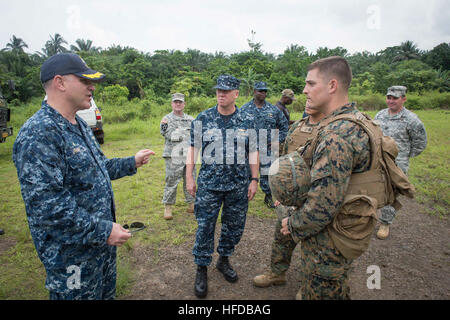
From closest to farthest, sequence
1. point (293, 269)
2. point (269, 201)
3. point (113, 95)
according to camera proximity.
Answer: point (293, 269), point (269, 201), point (113, 95)

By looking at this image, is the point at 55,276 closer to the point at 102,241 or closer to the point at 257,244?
the point at 102,241

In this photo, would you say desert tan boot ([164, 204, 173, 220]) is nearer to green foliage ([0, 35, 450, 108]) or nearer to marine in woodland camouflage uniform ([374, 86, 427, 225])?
marine in woodland camouflage uniform ([374, 86, 427, 225])

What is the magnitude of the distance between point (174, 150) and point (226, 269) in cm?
218

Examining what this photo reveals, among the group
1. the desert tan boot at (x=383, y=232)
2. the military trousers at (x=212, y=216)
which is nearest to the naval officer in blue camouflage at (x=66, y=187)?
the military trousers at (x=212, y=216)

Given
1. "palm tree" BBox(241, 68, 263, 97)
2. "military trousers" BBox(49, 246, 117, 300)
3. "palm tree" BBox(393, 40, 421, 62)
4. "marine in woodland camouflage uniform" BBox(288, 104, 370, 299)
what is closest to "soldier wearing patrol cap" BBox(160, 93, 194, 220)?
"military trousers" BBox(49, 246, 117, 300)

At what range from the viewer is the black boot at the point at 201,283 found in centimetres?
263

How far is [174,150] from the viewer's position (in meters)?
4.37

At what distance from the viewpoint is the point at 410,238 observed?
384 centimetres

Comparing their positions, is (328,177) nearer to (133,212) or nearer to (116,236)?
(116,236)

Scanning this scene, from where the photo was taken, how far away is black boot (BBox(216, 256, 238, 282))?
2869 mm

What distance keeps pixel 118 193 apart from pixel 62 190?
3.92m

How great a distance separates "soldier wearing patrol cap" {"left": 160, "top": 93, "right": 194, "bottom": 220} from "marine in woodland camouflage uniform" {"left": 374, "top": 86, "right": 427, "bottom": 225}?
3182 mm

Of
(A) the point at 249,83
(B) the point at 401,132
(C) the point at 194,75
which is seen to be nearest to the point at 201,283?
(B) the point at 401,132

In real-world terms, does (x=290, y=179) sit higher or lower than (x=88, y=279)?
higher
